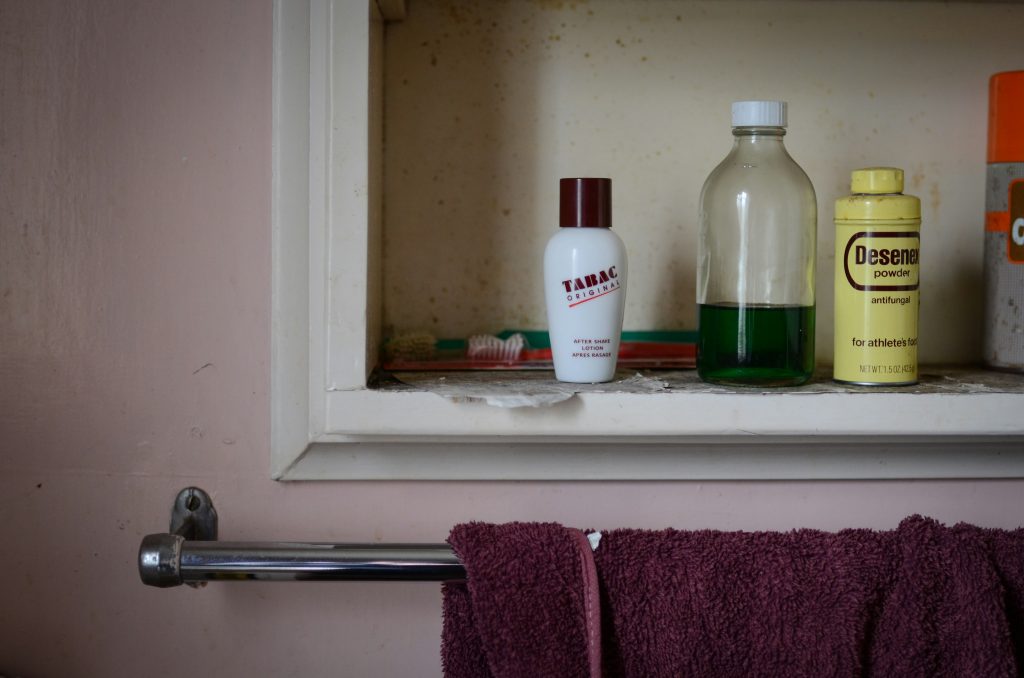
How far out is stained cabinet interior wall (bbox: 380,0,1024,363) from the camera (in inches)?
27.0

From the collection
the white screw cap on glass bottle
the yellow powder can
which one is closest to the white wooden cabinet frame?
the yellow powder can

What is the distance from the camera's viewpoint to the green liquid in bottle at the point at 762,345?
60cm

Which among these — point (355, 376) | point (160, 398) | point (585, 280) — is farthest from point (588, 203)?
point (160, 398)

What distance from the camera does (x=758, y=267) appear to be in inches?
24.3

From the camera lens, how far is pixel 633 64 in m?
0.69

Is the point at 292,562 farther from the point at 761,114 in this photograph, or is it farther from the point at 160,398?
the point at 761,114

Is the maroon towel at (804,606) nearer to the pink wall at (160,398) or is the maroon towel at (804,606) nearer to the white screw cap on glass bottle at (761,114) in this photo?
the pink wall at (160,398)

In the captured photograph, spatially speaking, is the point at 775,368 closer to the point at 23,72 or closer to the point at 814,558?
the point at 814,558

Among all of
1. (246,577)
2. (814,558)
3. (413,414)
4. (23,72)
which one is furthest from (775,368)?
(23,72)

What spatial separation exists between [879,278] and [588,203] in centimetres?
17

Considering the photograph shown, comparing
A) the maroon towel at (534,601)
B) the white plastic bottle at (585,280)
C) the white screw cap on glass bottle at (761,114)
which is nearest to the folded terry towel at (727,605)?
the maroon towel at (534,601)

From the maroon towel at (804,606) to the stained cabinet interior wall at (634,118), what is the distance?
19 centimetres

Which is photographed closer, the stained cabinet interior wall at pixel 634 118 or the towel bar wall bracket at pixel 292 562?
the towel bar wall bracket at pixel 292 562

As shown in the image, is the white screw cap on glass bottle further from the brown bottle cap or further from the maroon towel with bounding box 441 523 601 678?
the maroon towel with bounding box 441 523 601 678
